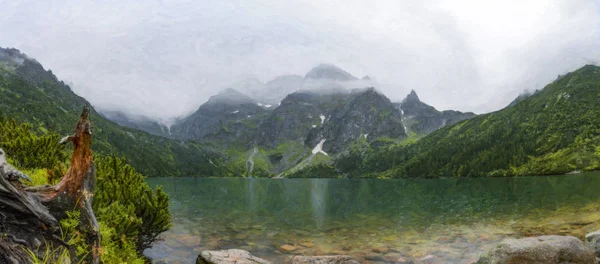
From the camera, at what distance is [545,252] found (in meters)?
16.8

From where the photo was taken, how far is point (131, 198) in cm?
1791

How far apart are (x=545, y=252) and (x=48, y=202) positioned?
70.8 feet

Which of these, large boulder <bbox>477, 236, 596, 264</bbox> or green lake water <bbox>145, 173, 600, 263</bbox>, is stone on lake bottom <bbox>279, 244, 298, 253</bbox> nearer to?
green lake water <bbox>145, 173, 600, 263</bbox>

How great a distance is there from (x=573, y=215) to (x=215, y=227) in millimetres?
41111

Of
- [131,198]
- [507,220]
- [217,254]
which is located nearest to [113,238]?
[131,198]

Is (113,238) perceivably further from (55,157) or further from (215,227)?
(215,227)

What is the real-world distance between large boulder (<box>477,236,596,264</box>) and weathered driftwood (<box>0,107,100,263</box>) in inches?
750

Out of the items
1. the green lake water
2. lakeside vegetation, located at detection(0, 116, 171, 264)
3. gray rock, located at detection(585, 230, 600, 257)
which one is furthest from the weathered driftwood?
gray rock, located at detection(585, 230, 600, 257)

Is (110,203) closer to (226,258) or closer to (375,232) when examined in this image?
(226,258)

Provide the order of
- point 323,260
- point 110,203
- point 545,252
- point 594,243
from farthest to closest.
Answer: point 323,260 < point 594,243 < point 545,252 < point 110,203

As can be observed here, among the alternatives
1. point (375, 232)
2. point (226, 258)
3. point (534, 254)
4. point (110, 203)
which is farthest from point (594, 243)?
point (110, 203)

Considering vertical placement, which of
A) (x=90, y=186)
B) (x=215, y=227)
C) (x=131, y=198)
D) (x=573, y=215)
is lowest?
(x=215, y=227)

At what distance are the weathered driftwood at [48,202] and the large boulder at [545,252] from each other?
1906 centimetres

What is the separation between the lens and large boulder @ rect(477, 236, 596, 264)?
55.0ft
